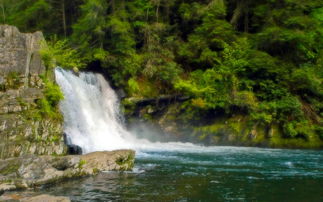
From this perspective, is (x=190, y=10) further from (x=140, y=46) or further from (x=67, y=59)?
(x=67, y=59)

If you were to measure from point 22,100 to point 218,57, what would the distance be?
15199 millimetres

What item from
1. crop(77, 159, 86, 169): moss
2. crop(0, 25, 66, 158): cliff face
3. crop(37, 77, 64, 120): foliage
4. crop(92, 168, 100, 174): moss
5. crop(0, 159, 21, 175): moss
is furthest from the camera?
crop(37, 77, 64, 120): foliage

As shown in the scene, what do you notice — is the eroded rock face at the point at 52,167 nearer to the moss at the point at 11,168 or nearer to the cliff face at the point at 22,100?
the moss at the point at 11,168

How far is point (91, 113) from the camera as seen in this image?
23875 millimetres

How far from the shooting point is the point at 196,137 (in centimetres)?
2530

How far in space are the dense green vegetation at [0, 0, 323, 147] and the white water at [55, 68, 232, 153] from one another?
118cm

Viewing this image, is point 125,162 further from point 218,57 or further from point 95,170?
point 218,57

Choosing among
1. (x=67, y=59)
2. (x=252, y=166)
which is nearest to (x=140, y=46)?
(x=67, y=59)

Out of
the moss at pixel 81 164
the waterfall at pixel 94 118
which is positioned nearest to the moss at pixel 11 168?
the moss at pixel 81 164

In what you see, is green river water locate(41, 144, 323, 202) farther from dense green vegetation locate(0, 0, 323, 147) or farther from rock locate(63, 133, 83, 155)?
dense green vegetation locate(0, 0, 323, 147)

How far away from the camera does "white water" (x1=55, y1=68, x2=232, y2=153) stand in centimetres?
2144

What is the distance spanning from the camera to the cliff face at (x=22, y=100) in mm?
15883

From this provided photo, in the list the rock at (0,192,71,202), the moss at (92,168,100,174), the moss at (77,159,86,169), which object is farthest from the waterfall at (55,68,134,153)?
the rock at (0,192,71,202)

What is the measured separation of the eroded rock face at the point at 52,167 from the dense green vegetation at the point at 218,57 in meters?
9.98
